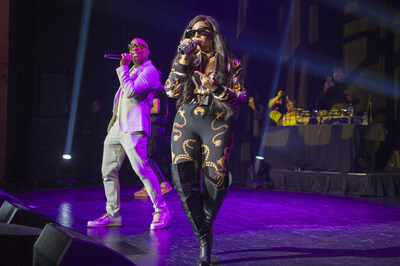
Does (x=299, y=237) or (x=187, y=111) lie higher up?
(x=187, y=111)

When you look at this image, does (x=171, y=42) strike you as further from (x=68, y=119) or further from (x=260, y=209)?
(x=260, y=209)

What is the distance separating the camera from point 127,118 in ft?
12.7

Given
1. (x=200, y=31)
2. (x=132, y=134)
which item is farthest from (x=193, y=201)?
(x=132, y=134)

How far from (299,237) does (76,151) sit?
663 centimetres

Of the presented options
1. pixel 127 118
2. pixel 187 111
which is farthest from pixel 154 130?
pixel 187 111

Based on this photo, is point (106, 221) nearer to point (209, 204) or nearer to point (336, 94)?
point (209, 204)

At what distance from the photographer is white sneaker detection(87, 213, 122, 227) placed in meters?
3.97

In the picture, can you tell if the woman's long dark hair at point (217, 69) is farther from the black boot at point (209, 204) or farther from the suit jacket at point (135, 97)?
the suit jacket at point (135, 97)

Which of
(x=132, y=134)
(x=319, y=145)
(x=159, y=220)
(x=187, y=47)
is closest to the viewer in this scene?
(x=187, y=47)

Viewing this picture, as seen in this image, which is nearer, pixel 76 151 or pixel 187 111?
pixel 187 111

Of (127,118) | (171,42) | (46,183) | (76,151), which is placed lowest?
(46,183)

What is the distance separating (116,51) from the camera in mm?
9367

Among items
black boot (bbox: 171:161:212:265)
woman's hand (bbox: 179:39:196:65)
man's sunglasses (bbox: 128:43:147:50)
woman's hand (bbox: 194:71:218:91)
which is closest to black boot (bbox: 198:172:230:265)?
black boot (bbox: 171:161:212:265)

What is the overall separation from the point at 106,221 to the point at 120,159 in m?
0.63
